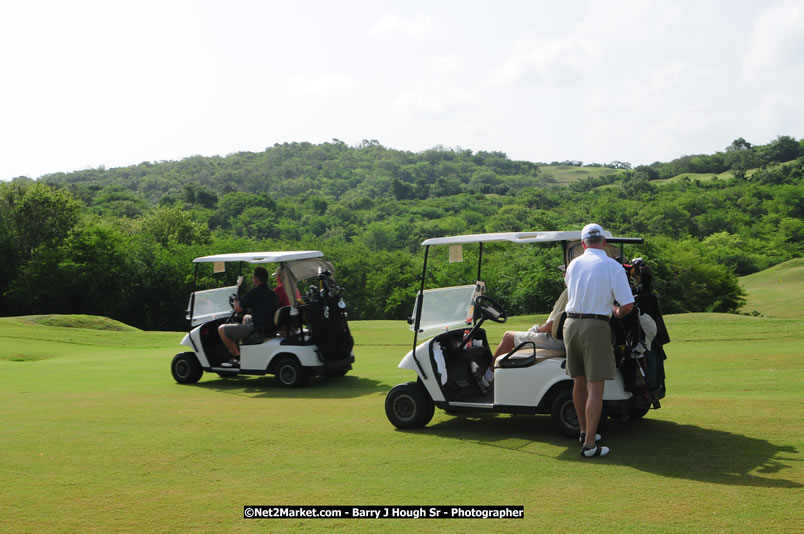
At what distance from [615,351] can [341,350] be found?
22.2 ft

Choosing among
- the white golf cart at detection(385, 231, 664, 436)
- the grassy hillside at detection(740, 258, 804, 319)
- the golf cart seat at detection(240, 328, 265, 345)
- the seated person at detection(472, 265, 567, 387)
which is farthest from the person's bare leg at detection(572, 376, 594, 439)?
the grassy hillside at detection(740, 258, 804, 319)

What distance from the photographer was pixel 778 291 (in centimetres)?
5888

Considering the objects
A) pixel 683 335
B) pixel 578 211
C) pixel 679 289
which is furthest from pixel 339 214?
pixel 683 335

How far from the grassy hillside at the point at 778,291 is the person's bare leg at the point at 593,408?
41.0 meters

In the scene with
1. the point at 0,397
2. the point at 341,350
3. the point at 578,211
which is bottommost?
the point at 0,397

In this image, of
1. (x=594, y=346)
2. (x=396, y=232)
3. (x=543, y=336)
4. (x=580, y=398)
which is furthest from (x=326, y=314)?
(x=396, y=232)

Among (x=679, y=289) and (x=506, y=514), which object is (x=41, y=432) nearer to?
(x=506, y=514)

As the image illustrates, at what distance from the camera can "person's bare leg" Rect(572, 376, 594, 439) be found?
7.63m

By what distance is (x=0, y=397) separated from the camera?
1301 cm

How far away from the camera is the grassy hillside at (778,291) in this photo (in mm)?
47763

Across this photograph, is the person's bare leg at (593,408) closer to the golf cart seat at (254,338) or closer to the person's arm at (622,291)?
the person's arm at (622,291)

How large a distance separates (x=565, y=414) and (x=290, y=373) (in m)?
6.29

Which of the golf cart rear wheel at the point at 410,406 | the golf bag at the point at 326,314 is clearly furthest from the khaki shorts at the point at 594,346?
the golf bag at the point at 326,314

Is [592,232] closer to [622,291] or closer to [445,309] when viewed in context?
[622,291]
